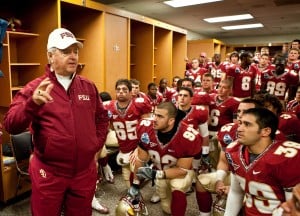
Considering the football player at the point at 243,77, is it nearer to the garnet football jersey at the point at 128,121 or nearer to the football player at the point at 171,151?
the garnet football jersey at the point at 128,121

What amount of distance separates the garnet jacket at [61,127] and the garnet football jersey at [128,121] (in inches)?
51.6

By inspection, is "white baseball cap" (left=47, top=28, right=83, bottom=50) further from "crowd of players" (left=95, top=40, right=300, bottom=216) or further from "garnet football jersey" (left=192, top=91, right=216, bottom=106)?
"garnet football jersey" (left=192, top=91, right=216, bottom=106)

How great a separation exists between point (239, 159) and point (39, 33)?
2466 millimetres

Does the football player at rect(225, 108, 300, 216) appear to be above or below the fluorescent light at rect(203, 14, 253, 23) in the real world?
below

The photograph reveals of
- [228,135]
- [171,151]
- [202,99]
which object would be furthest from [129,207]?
[202,99]

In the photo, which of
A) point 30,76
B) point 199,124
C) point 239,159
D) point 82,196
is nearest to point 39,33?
point 30,76

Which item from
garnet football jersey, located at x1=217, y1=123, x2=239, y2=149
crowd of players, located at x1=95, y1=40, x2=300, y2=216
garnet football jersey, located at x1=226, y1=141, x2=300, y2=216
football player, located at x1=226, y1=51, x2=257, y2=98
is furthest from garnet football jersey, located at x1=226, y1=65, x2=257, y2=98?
garnet football jersey, located at x1=226, y1=141, x2=300, y2=216

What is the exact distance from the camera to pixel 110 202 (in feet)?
8.98

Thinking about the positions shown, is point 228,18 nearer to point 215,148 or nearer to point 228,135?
point 215,148

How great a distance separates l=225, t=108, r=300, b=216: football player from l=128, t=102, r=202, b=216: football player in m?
0.46

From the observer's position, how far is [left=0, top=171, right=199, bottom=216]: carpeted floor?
2.54 meters

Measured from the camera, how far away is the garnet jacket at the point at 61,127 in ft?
4.85

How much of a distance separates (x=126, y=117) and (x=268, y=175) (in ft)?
5.31

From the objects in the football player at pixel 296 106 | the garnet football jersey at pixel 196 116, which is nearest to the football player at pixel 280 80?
the football player at pixel 296 106
